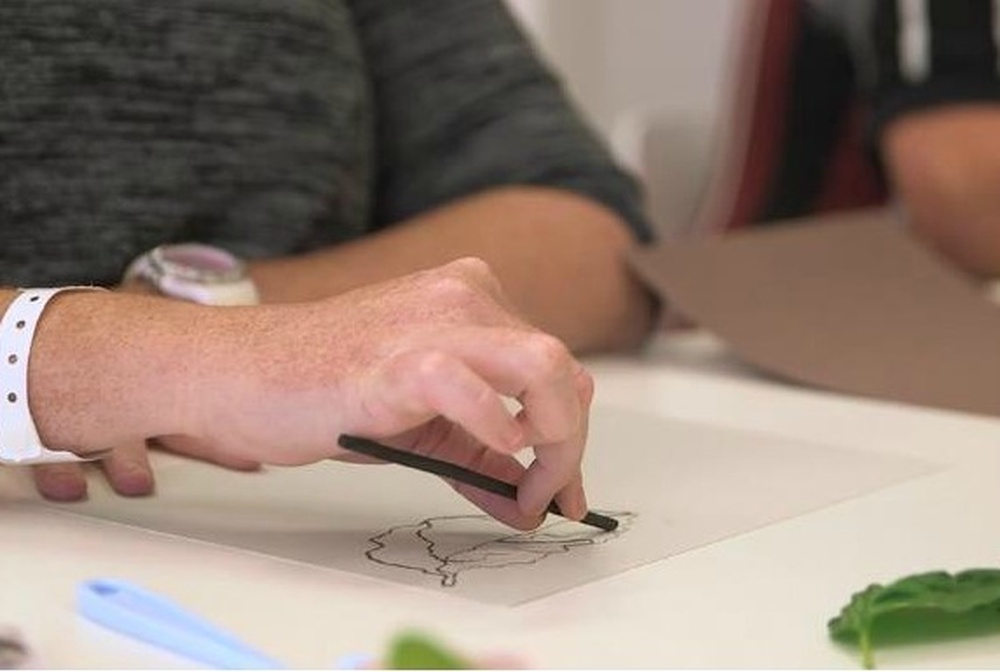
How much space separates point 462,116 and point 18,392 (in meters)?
0.67

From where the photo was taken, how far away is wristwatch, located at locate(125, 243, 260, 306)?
1104 mm

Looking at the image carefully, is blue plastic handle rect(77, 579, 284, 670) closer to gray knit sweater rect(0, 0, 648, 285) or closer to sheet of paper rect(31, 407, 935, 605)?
sheet of paper rect(31, 407, 935, 605)

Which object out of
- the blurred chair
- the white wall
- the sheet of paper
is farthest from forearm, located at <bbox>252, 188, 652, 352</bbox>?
the white wall

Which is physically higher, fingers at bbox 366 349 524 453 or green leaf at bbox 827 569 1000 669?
fingers at bbox 366 349 524 453

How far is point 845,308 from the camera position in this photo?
4.51 ft

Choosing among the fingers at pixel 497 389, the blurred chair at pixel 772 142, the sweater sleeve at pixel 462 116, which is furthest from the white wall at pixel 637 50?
the fingers at pixel 497 389

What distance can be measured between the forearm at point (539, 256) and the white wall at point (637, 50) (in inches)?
49.1

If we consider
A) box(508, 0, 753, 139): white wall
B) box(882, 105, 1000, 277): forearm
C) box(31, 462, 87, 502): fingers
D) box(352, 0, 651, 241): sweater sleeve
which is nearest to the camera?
box(31, 462, 87, 502): fingers

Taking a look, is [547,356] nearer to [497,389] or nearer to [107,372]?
[497,389]

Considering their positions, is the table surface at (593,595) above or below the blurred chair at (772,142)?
below

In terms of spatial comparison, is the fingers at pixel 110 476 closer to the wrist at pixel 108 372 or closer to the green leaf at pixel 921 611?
the wrist at pixel 108 372

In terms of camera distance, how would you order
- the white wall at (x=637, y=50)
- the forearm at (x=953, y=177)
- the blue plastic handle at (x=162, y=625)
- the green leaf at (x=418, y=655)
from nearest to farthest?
the green leaf at (x=418, y=655) < the blue plastic handle at (x=162, y=625) < the forearm at (x=953, y=177) < the white wall at (x=637, y=50)

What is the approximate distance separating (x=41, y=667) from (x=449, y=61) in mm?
871

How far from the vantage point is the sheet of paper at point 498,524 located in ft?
2.59
